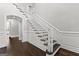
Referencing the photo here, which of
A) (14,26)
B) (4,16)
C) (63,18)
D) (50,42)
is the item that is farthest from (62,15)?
(4,16)

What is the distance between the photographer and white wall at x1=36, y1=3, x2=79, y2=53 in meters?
1.36

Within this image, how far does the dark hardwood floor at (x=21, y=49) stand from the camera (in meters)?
1.38

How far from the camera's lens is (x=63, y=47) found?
54.1 inches

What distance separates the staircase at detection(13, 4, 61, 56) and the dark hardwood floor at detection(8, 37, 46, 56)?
69 mm

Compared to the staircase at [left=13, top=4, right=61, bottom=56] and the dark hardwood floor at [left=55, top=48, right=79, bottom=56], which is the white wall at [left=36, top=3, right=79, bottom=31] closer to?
the staircase at [left=13, top=4, right=61, bottom=56]

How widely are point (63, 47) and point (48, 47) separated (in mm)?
201

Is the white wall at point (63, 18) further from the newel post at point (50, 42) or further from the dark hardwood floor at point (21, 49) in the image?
the dark hardwood floor at point (21, 49)

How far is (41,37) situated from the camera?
1.41 meters

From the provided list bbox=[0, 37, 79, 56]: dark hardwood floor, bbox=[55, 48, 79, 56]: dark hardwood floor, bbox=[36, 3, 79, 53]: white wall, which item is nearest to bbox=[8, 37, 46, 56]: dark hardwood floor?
bbox=[0, 37, 79, 56]: dark hardwood floor

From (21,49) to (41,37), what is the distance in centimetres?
32

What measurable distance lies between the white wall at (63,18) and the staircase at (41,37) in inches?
3.8

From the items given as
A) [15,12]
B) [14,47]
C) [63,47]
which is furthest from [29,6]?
[63,47]

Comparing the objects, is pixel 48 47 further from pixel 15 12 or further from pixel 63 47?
pixel 15 12

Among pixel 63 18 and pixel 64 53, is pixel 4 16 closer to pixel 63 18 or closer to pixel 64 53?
pixel 63 18
